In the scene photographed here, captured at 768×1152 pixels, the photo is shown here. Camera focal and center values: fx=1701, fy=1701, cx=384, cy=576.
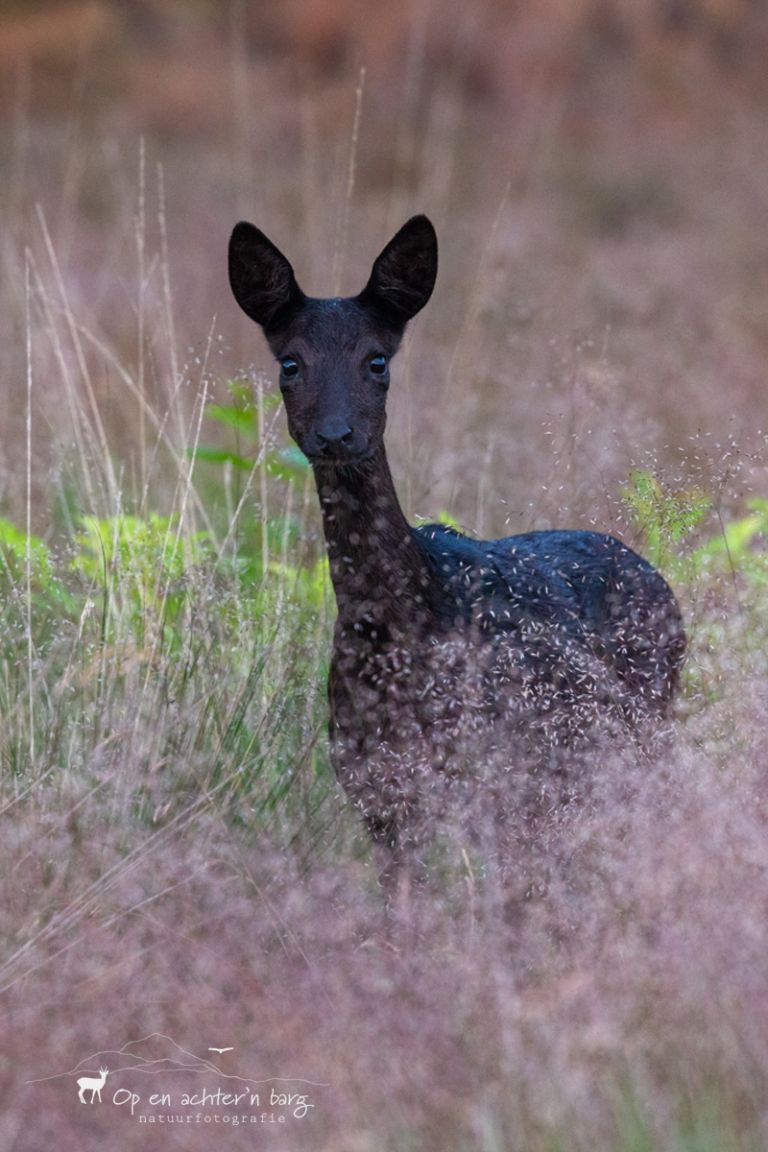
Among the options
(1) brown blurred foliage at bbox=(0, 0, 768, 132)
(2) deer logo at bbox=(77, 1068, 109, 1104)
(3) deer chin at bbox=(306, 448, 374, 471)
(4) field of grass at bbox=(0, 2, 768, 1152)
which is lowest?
(2) deer logo at bbox=(77, 1068, 109, 1104)

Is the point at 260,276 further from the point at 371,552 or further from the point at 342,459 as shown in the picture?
the point at 371,552

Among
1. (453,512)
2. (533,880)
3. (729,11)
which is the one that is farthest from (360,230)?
(533,880)

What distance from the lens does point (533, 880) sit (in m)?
3.63

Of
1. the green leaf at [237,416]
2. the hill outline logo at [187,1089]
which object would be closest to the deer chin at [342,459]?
the green leaf at [237,416]

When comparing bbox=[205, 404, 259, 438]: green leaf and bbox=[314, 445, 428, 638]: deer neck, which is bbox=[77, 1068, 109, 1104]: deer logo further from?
bbox=[205, 404, 259, 438]: green leaf

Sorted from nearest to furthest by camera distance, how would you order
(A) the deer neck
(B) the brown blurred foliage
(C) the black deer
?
(C) the black deer, (A) the deer neck, (B) the brown blurred foliage

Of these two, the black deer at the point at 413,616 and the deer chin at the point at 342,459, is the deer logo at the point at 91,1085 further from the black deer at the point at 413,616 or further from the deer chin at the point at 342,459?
the deer chin at the point at 342,459

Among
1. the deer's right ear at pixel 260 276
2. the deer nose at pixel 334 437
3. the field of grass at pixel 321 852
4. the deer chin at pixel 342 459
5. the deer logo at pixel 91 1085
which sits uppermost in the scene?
the deer's right ear at pixel 260 276

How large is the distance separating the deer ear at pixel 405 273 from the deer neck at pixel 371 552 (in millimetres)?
462

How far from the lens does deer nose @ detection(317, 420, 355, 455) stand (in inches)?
160

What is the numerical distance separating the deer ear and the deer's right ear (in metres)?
0.20

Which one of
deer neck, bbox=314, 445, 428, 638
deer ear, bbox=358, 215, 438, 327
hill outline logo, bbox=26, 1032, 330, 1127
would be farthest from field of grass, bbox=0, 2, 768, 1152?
deer ear, bbox=358, 215, 438, 327

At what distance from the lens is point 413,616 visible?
4.21 m

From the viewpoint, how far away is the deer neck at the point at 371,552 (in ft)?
13.8
